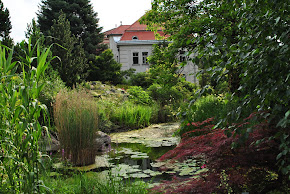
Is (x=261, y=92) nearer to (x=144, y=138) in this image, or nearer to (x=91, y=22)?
(x=144, y=138)

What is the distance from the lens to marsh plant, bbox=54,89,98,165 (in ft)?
16.8

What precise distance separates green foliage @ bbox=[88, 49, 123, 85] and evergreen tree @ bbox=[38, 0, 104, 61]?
307 cm

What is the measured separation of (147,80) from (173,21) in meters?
10.00

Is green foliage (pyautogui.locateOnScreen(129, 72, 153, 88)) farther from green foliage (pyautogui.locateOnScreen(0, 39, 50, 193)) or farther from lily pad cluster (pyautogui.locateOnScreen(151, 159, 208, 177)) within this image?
green foliage (pyautogui.locateOnScreen(0, 39, 50, 193))

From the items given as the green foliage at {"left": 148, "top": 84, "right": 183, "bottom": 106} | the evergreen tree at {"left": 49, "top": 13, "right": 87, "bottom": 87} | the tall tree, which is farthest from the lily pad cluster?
the tall tree

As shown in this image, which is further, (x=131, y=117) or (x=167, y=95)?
(x=167, y=95)

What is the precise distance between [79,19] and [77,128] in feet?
64.6

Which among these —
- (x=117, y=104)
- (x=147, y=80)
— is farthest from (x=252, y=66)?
(x=147, y=80)

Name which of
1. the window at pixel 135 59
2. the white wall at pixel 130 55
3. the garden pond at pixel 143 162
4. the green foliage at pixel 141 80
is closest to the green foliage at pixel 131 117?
the garden pond at pixel 143 162

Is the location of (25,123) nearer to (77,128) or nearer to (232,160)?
(232,160)

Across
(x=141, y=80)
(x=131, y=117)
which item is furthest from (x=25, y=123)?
(x=141, y=80)

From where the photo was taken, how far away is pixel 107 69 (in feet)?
62.9

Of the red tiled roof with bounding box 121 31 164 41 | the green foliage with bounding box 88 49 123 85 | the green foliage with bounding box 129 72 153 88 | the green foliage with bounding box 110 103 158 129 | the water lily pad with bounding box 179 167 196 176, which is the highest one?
the red tiled roof with bounding box 121 31 164 41

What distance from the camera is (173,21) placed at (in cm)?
805
